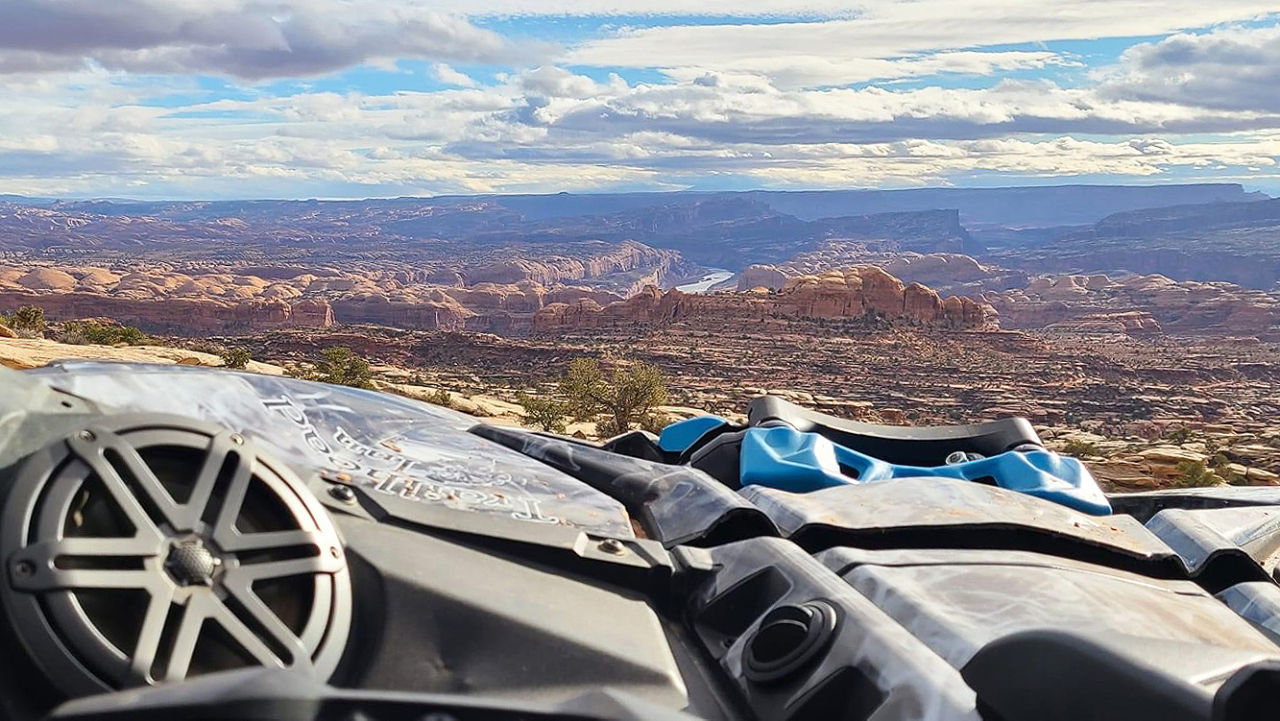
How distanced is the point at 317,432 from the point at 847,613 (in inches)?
67.5

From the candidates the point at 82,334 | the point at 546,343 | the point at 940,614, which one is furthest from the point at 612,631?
the point at 546,343

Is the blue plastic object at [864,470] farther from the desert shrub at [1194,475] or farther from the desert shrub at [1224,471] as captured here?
the desert shrub at [1224,471]

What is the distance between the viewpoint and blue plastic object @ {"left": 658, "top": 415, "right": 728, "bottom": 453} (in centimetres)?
458

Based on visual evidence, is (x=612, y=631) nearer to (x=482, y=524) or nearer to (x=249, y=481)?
(x=482, y=524)

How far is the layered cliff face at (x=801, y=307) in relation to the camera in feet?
315

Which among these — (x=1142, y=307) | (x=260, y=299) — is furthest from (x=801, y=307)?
(x=260, y=299)

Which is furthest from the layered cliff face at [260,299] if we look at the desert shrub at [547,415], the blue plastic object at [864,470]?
the blue plastic object at [864,470]

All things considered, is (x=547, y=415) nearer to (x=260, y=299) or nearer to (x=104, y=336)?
(x=104, y=336)

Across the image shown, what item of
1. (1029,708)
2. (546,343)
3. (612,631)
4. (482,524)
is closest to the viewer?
(1029,708)

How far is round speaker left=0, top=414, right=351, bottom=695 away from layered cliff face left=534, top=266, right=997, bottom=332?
8849 cm

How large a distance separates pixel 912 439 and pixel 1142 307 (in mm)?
156948

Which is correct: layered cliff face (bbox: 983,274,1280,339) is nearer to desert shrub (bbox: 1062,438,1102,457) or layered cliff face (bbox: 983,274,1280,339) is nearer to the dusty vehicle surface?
desert shrub (bbox: 1062,438,1102,457)

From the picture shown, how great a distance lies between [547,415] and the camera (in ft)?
88.9

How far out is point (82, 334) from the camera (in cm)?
3941
